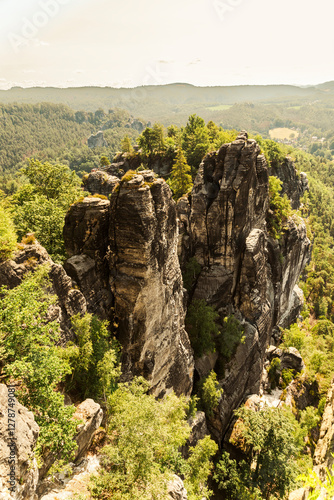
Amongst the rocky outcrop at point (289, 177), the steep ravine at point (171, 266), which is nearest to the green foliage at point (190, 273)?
the steep ravine at point (171, 266)

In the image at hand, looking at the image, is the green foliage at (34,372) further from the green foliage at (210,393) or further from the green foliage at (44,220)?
the green foliage at (210,393)

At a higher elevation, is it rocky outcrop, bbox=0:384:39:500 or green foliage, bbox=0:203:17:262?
green foliage, bbox=0:203:17:262

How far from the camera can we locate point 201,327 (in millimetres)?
31359

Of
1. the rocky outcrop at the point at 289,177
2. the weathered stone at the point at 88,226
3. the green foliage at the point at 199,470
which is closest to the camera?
the green foliage at the point at 199,470

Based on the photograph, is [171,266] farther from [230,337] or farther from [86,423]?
[230,337]

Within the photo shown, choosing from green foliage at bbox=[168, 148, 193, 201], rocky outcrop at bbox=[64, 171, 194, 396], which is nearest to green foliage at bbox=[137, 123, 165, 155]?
green foliage at bbox=[168, 148, 193, 201]

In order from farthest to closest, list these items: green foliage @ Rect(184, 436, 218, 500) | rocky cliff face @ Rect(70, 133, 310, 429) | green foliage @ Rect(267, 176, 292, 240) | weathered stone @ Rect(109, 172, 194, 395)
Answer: green foliage @ Rect(267, 176, 292, 240) < green foliage @ Rect(184, 436, 218, 500) < rocky cliff face @ Rect(70, 133, 310, 429) < weathered stone @ Rect(109, 172, 194, 395)

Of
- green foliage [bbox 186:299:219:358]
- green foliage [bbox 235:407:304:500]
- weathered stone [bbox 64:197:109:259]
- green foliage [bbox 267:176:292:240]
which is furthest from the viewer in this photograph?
green foliage [bbox 267:176:292:240]

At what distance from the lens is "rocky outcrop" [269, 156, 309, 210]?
73375 millimetres

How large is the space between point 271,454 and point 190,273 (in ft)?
67.0

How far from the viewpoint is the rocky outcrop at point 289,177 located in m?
73.4

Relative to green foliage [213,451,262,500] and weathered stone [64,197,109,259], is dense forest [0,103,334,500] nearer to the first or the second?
green foliage [213,451,262,500]

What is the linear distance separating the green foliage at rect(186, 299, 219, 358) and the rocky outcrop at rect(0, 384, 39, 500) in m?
22.1

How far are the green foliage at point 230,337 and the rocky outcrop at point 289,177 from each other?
49.7 m
